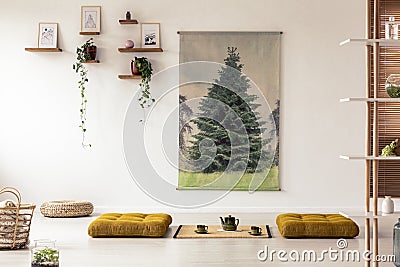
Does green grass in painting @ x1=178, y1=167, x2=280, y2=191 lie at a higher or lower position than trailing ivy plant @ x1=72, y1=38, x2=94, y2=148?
lower

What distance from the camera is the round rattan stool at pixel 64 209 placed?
908 cm

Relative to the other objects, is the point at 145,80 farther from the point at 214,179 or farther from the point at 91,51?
the point at 214,179

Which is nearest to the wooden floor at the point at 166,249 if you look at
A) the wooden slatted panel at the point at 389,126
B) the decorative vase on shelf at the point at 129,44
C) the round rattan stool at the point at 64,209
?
the round rattan stool at the point at 64,209

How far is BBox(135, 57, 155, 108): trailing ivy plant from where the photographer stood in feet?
31.3

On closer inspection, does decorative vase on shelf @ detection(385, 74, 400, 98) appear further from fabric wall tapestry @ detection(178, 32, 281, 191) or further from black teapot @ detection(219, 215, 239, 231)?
fabric wall tapestry @ detection(178, 32, 281, 191)

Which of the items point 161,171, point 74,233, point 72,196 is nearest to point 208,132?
point 161,171

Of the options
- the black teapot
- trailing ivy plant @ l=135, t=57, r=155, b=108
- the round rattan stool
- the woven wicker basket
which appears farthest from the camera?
trailing ivy plant @ l=135, t=57, r=155, b=108

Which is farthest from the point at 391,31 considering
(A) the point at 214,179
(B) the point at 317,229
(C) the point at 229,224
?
(A) the point at 214,179

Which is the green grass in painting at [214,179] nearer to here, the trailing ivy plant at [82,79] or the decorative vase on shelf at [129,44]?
the trailing ivy plant at [82,79]

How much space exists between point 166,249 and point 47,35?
411 cm

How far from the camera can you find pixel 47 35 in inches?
381

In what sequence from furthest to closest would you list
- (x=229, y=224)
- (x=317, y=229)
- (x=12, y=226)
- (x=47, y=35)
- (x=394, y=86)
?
(x=47, y=35) → (x=229, y=224) → (x=317, y=229) → (x=12, y=226) → (x=394, y=86)

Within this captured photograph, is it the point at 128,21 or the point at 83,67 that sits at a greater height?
the point at 128,21

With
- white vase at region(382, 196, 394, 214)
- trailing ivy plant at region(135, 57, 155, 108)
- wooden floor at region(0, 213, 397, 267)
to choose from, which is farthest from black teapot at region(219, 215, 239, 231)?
white vase at region(382, 196, 394, 214)
